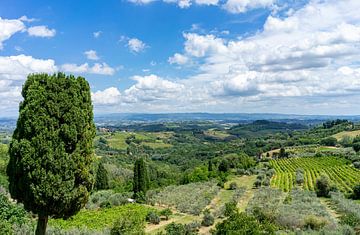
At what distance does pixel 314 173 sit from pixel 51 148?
66.5 metres

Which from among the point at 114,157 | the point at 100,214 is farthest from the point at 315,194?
the point at 114,157

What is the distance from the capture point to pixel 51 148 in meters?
14.1

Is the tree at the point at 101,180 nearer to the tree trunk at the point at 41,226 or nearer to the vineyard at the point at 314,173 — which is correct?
the vineyard at the point at 314,173

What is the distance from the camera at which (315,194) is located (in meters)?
49.4

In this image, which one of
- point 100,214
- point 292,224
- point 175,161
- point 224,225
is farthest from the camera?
point 175,161

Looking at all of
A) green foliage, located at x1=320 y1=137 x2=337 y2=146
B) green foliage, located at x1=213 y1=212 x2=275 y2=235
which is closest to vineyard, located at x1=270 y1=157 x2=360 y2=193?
green foliage, located at x1=320 y1=137 x2=337 y2=146

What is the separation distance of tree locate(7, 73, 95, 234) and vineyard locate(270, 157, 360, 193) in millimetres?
45766

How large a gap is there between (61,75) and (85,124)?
7.25 ft

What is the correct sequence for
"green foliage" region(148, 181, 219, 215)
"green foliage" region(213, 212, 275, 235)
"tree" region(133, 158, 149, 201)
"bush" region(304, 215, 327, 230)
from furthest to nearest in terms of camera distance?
"tree" region(133, 158, 149, 201), "green foliage" region(148, 181, 219, 215), "bush" region(304, 215, 327, 230), "green foliage" region(213, 212, 275, 235)

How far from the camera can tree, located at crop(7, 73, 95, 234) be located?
14.0m

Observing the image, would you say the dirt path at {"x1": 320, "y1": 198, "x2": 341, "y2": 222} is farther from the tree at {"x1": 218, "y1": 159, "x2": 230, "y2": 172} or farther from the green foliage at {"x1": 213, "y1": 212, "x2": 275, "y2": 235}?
the tree at {"x1": 218, "y1": 159, "x2": 230, "y2": 172}

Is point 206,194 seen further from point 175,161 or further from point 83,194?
point 175,161

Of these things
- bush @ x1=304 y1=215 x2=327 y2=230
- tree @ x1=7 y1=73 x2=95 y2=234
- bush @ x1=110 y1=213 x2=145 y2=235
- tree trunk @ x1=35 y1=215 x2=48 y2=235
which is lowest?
bush @ x1=304 y1=215 x2=327 y2=230

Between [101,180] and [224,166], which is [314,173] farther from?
[101,180]
